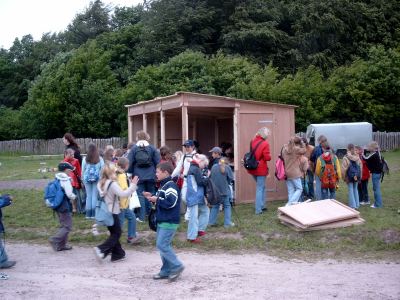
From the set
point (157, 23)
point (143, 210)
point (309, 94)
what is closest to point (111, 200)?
point (143, 210)

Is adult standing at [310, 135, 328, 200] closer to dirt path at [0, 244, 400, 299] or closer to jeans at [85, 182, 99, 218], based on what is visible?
dirt path at [0, 244, 400, 299]

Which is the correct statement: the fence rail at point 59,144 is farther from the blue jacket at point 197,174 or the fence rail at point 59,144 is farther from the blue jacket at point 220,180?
the blue jacket at point 197,174

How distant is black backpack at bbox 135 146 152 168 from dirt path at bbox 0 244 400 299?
2215mm

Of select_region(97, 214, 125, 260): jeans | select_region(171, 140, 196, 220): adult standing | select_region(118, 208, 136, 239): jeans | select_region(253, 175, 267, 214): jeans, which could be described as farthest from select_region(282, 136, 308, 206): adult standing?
select_region(97, 214, 125, 260): jeans

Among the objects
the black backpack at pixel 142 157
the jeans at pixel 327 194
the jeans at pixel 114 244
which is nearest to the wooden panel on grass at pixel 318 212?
the jeans at pixel 327 194

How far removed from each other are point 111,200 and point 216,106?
203 inches

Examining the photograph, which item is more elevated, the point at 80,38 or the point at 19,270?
the point at 80,38

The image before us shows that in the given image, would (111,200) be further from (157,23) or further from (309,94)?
(157,23)

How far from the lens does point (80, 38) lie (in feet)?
209

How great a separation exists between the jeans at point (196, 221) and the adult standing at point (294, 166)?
99.6 inches

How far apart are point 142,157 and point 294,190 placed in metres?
3.61

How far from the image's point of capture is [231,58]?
41.1 meters

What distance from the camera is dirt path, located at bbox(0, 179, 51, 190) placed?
1826cm

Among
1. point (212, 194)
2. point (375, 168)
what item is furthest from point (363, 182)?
point (212, 194)
